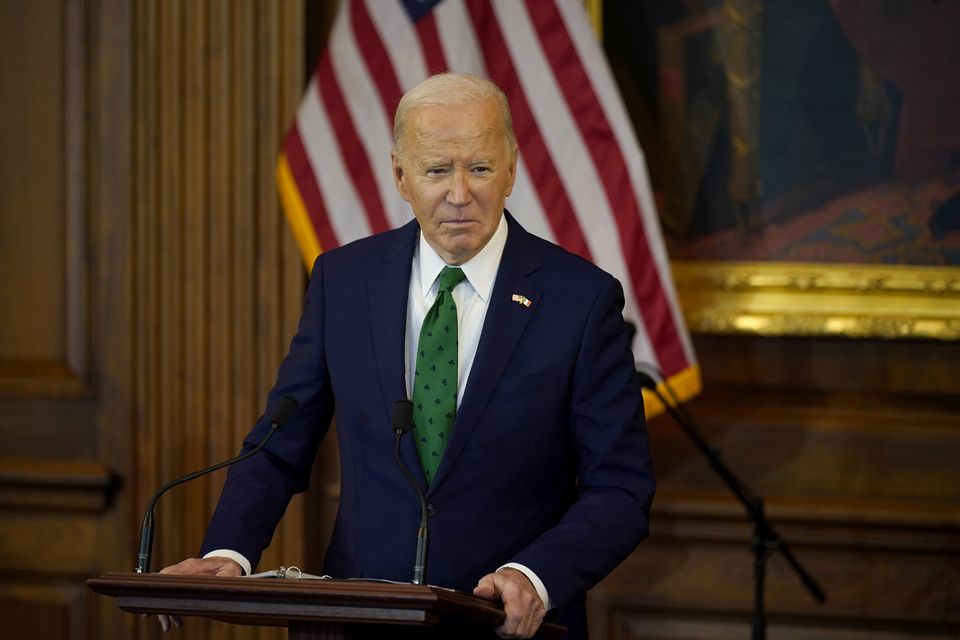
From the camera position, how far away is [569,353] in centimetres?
244

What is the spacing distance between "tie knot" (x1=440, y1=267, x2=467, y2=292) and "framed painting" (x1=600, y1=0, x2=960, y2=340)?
1.99m

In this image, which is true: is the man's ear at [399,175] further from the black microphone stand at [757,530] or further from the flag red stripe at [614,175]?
the flag red stripe at [614,175]

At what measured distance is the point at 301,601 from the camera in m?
1.87

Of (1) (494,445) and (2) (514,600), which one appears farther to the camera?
(1) (494,445)

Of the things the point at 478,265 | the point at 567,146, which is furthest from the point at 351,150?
the point at 478,265

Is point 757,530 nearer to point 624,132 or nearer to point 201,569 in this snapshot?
point 624,132

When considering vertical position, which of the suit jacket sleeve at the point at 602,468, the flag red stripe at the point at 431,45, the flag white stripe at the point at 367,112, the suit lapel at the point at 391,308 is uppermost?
the flag red stripe at the point at 431,45

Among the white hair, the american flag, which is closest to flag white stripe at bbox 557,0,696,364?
the american flag

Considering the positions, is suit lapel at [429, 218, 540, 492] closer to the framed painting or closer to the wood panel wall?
the framed painting

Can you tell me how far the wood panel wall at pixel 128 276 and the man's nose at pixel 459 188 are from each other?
2.15 m

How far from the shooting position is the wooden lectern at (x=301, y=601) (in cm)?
183

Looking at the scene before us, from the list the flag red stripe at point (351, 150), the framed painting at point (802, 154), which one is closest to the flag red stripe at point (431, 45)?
the flag red stripe at point (351, 150)

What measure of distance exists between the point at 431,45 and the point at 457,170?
1874mm

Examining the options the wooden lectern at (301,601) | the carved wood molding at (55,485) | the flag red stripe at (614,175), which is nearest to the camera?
the wooden lectern at (301,601)
